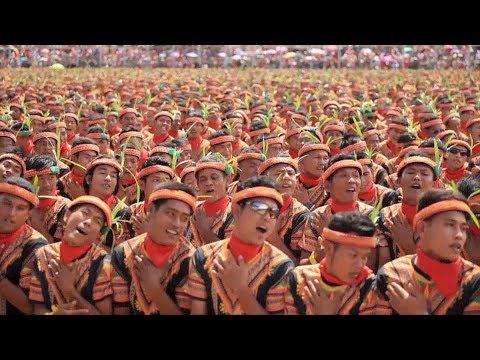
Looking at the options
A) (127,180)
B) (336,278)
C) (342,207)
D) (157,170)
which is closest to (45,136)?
(127,180)

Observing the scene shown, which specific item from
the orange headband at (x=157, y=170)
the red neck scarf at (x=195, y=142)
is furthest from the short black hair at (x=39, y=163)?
the red neck scarf at (x=195, y=142)

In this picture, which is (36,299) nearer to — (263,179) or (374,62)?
(263,179)

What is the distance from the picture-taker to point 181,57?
3669cm

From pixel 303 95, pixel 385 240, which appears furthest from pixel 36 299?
pixel 303 95

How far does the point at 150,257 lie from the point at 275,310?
1041 mm

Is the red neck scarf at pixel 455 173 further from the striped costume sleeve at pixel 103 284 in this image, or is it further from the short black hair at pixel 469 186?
the striped costume sleeve at pixel 103 284

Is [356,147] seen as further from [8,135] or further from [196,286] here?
[8,135]

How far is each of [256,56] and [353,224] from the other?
33164mm

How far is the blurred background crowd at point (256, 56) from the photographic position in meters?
32.0

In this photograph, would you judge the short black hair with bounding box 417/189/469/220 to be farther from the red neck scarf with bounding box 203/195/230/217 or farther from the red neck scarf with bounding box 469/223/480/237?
the red neck scarf with bounding box 203/195/230/217

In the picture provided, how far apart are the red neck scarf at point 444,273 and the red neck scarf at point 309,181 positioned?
336cm

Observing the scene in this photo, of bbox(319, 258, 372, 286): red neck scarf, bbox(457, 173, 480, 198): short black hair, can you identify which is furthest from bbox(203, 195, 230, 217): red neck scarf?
bbox(457, 173, 480, 198): short black hair

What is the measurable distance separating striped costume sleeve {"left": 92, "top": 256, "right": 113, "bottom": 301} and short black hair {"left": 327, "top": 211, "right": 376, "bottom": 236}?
1772 mm

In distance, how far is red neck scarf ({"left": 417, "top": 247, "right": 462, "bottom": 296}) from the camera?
4.14 m
